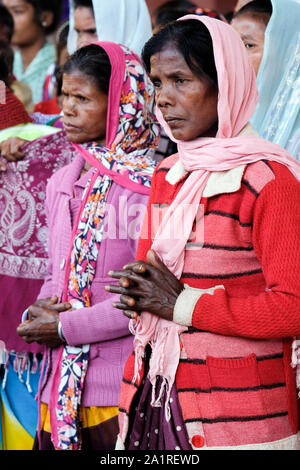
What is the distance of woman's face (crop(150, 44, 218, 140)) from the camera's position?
179cm

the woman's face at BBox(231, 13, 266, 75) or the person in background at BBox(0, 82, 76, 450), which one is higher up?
the woman's face at BBox(231, 13, 266, 75)

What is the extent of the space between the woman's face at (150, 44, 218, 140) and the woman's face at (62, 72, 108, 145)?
2.33 ft

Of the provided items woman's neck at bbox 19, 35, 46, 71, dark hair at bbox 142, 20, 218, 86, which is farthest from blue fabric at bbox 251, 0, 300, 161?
woman's neck at bbox 19, 35, 46, 71

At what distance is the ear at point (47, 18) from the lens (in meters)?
5.43

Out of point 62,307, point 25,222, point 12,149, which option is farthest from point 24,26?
point 62,307

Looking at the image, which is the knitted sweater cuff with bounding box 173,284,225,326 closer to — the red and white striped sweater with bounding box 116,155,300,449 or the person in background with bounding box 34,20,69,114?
the red and white striped sweater with bounding box 116,155,300,449

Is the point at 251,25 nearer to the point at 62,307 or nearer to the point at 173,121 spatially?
the point at 173,121

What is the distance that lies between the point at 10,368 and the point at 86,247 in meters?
0.84

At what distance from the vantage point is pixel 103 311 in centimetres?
227

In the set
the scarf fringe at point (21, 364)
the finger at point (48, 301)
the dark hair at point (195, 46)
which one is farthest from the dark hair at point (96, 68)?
the scarf fringe at point (21, 364)

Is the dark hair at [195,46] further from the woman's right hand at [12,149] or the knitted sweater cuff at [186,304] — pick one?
the woman's right hand at [12,149]

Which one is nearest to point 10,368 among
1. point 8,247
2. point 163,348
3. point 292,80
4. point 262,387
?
point 8,247

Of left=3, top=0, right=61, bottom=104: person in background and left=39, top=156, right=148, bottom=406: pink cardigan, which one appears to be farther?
left=3, top=0, right=61, bottom=104: person in background
